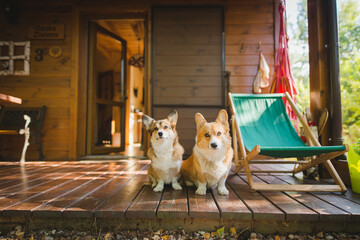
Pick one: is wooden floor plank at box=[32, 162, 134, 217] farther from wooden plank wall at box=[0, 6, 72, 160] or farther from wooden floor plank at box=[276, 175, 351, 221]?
wooden plank wall at box=[0, 6, 72, 160]

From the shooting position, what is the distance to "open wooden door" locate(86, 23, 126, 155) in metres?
3.68

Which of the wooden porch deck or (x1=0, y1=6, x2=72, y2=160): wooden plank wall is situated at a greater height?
(x1=0, y1=6, x2=72, y2=160): wooden plank wall

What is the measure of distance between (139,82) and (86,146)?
168 inches

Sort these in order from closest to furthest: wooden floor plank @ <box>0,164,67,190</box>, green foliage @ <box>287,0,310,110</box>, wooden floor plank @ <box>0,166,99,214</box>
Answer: wooden floor plank @ <box>0,166,99,214</box> < wooden floor plank @ <box>0,164,67,190</box> < green foliage @ <box>287,0,310,110</box>

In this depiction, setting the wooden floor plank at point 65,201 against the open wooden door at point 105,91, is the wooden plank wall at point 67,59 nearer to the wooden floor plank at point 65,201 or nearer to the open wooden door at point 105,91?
the open wooden door at point 105,91

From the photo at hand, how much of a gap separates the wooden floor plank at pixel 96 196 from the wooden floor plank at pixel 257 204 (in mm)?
997

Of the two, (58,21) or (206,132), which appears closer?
(206,132)

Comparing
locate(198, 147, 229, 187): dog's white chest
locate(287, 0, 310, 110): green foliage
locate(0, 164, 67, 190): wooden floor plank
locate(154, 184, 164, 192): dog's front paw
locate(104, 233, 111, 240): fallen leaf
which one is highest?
locate(287, 0, 310, 110): green foliage

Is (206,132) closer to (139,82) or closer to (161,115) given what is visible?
(161,115)

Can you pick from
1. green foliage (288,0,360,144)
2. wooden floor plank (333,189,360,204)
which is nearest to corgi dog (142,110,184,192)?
wooden floor plank (333,189,360,204)

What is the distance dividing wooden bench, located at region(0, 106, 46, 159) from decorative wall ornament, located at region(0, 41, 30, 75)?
0.66m

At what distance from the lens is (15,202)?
4.41ft

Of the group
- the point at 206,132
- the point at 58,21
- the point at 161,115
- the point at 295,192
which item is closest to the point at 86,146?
the point at 161,115

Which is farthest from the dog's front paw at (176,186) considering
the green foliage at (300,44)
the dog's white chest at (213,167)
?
the green foliage at (300,44)
